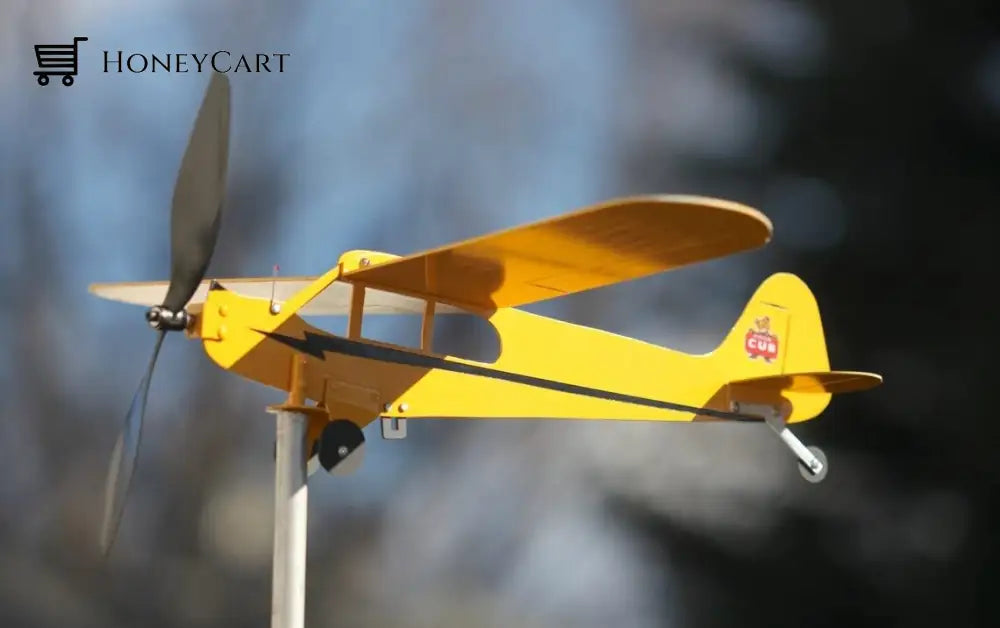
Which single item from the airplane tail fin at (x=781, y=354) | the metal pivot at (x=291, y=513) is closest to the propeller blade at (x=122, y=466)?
the metal pivot at (x=291, y=513)

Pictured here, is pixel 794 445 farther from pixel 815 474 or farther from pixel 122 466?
pixel 122 466

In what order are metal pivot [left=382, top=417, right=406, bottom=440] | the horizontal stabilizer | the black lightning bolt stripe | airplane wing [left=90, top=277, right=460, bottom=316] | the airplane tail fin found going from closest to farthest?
the black lightning bolt stripe, metal pivot [left=382, top=417, right=406, bottom=440], airplane wing [left=90, top=277, right=460, bottom=316], the horizontal stabilizer, the airplane tail fin

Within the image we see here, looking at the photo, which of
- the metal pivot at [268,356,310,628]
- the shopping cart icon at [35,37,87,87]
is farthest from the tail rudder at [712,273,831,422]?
the shopping cart icon at [35,37,87,87]

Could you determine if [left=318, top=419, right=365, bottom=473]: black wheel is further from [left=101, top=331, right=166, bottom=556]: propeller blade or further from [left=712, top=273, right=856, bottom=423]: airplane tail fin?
[left=712, top=273, right=856, bottom=423]: airplane tail fin

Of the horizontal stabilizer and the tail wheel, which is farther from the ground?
the horizontal stabilizer

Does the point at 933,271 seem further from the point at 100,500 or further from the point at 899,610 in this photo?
the point at 100,500

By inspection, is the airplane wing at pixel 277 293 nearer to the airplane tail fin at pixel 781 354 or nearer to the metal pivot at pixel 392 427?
the metal pivot at pixel 392 427

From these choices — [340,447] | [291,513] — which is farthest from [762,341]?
[291,513]
